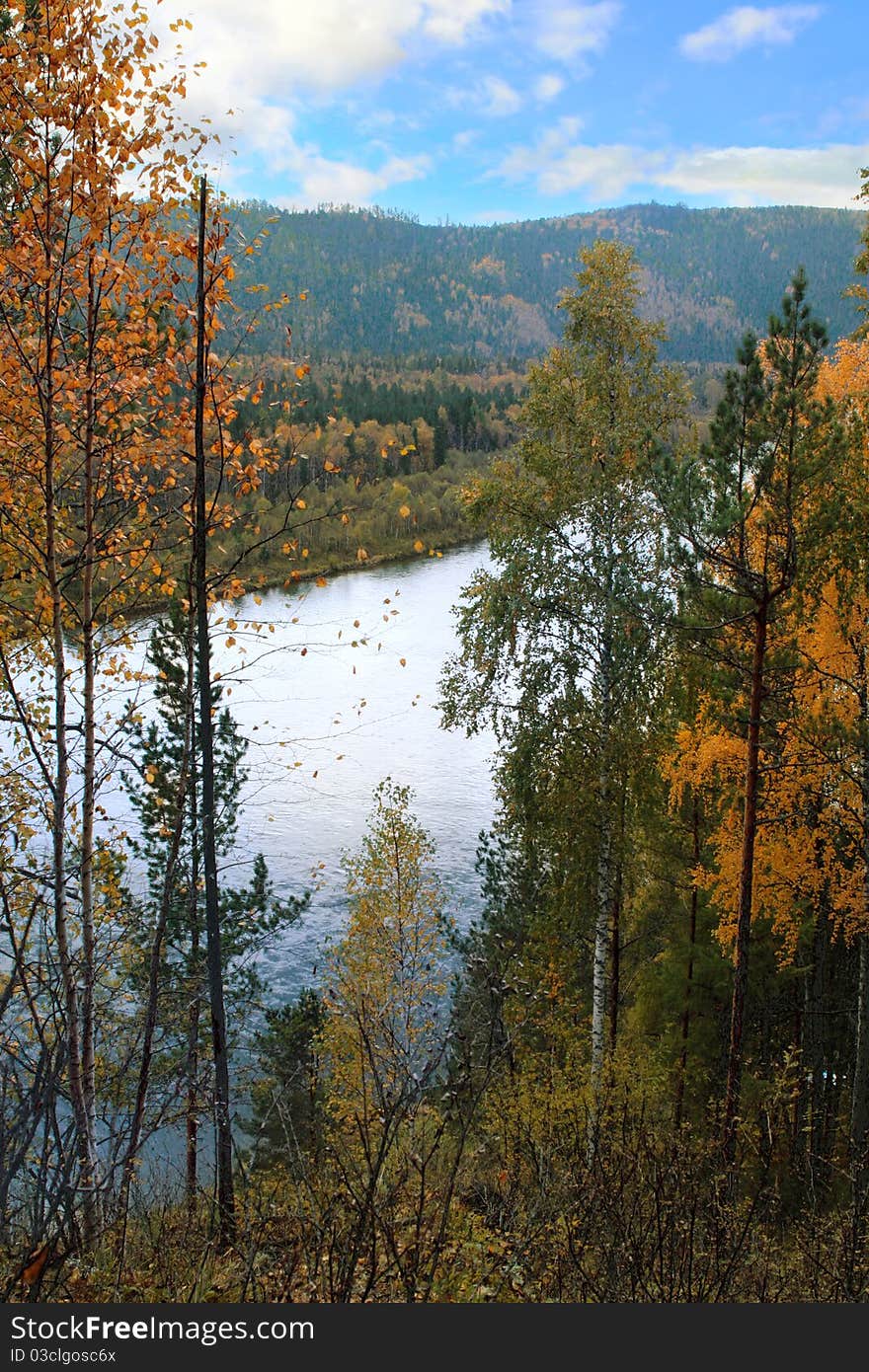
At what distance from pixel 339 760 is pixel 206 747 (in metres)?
16.6

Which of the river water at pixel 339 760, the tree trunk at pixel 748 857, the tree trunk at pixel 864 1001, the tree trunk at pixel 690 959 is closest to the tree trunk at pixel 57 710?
the tree trunk at pixel 748 857

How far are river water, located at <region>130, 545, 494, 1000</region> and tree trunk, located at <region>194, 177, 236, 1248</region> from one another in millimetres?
7886

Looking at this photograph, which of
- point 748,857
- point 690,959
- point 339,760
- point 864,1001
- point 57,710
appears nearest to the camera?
point 57,710

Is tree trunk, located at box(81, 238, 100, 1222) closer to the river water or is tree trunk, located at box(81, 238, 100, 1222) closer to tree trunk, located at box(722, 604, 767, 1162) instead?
tree trunk, located at box(722, 604, 767, 1162)

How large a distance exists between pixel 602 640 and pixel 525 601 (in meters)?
0.92

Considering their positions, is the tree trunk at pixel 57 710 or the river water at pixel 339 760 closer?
the tree trunk at pixel 57 710

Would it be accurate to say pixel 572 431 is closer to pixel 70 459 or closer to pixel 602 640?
pixel 602 640

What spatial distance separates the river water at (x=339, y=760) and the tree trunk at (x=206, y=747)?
25.9 ft

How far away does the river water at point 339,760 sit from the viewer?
21.9m

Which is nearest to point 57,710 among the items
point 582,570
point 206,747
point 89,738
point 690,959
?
point 89,738

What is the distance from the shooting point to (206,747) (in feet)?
20.5

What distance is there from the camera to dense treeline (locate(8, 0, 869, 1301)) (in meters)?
4.25

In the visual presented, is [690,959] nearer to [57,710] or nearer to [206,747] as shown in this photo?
[206,747]

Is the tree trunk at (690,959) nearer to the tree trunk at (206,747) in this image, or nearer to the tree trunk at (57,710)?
the tree trunk at (206,747)
